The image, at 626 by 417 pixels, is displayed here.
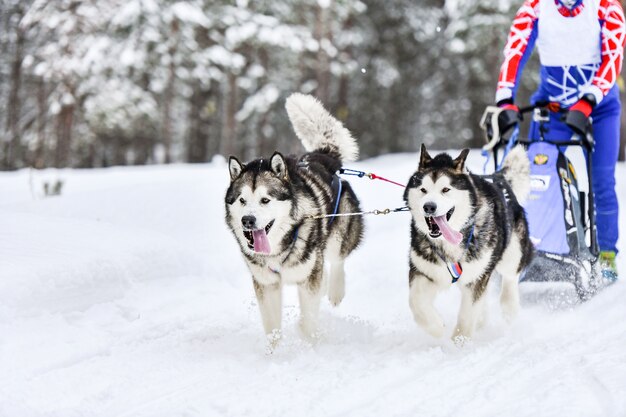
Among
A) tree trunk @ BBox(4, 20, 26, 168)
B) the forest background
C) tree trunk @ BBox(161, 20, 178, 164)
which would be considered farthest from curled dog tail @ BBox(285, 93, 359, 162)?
tree trunk @ BBox(4, 20, 26, 168)

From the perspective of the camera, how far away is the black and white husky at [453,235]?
335 cm

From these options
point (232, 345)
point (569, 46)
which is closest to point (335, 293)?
point (232, 345)

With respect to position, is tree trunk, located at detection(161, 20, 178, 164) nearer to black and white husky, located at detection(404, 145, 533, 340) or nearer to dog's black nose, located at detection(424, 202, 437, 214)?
black and white husky, located at detection(404, 145, 533, 340)

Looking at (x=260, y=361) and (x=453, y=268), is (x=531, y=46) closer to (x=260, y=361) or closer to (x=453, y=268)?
(x=453, y=268)

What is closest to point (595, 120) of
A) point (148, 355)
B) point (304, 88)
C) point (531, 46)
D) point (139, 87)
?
point (531, 46)

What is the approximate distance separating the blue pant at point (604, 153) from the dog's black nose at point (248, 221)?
2403 millimetres

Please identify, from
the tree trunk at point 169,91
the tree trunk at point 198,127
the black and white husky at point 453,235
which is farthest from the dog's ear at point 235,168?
the tree trunk at point 198,127

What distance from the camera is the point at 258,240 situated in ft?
10.9

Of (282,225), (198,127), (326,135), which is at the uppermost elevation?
(198,127)

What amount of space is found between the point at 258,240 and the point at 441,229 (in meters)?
1.01

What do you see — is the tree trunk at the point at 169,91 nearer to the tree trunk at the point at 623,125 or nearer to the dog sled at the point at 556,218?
the tree trunk at the point at 623,125

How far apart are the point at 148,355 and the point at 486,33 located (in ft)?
53.4

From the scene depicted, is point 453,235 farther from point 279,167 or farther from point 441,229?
point 279,167

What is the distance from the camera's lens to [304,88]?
778 inches
